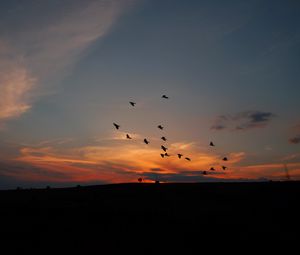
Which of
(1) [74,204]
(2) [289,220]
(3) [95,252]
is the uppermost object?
(1) [74,204]

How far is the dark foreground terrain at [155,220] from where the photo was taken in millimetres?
17750

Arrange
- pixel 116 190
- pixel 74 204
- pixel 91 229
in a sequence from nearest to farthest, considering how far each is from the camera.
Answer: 1. pixel 91 229
2. pixel 74 204
3. pixel 116 190

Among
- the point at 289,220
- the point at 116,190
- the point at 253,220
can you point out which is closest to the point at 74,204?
the point at 116,190

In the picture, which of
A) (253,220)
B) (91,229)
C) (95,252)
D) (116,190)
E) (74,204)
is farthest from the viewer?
(116,190)

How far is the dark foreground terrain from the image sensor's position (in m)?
17.8

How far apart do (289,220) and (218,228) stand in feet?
17.7

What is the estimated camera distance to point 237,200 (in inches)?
1071

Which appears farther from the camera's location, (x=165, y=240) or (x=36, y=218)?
(x=36, y=218)

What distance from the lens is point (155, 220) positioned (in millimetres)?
21656

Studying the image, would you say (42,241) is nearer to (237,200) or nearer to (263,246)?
(263,246)

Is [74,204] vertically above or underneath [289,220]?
above

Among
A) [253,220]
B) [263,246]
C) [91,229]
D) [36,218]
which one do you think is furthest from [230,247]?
[36,218]

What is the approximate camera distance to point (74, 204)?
27094 mm

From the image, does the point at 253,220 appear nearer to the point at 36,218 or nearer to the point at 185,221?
the point at 185,221
